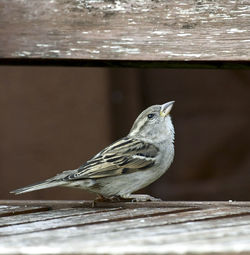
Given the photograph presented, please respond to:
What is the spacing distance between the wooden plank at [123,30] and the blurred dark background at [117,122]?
1697 millimetres

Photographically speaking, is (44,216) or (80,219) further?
(44,216)

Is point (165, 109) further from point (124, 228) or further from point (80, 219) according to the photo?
point (124, 228)

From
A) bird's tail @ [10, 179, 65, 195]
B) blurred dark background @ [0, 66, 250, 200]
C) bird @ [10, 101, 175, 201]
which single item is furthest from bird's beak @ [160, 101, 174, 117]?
bird's tail @ [10, 179, 65, 195]

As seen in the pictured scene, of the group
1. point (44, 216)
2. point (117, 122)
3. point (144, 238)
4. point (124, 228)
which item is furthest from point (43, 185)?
point (144, 238)

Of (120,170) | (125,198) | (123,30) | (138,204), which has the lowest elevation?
(125,198)

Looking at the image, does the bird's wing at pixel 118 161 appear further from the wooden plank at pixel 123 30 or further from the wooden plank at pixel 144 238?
the wooden plank at pixel 144 238

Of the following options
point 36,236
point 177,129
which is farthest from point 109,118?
point 36,236

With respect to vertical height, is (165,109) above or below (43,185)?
above

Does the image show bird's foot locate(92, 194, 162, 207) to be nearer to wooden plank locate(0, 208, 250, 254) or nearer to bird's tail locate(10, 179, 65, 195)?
bird's tail locate(10, 179, 65, 195)

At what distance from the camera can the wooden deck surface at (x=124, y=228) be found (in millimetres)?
1987

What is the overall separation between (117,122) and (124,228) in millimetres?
2913

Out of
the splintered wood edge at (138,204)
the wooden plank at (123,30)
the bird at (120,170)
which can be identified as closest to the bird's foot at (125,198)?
the bird at (120,170)

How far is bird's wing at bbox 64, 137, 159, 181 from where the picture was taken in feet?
13.5

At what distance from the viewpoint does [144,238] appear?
2.19 meters
